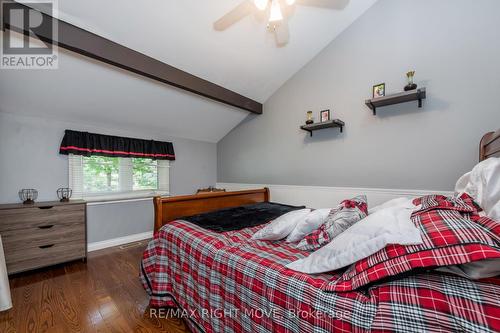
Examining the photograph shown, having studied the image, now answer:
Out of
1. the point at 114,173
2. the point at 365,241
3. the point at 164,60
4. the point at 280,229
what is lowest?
the point at 280,229

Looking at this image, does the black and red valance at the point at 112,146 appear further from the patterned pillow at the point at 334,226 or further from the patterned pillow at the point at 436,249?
the patterned pillow at the point at 436,249

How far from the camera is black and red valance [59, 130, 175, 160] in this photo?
285 cm

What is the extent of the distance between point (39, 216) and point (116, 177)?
1.07 m

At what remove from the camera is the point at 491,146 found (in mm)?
1613

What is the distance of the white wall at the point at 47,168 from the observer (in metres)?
2.52

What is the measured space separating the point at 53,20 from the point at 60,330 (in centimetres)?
242

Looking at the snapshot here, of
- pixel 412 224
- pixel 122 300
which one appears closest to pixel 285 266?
pixel 412 224

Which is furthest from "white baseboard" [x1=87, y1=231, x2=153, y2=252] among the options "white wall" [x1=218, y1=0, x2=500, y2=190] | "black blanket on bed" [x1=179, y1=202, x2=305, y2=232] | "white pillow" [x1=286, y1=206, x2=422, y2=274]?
"white pillow" [x1=286, y1=206, x2=422, y2=274]

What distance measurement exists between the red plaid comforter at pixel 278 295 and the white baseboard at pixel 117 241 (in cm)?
187

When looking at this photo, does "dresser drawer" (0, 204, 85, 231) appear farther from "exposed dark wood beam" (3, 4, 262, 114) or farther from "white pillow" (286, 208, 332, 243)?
"white pillow" (286, 208, 332, 243)

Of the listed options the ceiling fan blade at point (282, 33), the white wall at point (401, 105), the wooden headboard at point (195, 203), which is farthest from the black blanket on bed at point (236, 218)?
the ceiling fan blade at point (282, 33)

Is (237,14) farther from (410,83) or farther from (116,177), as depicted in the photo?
(116,177)

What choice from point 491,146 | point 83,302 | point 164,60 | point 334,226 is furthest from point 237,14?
point 83,302

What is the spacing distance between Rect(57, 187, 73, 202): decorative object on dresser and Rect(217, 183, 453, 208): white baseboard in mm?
2638
